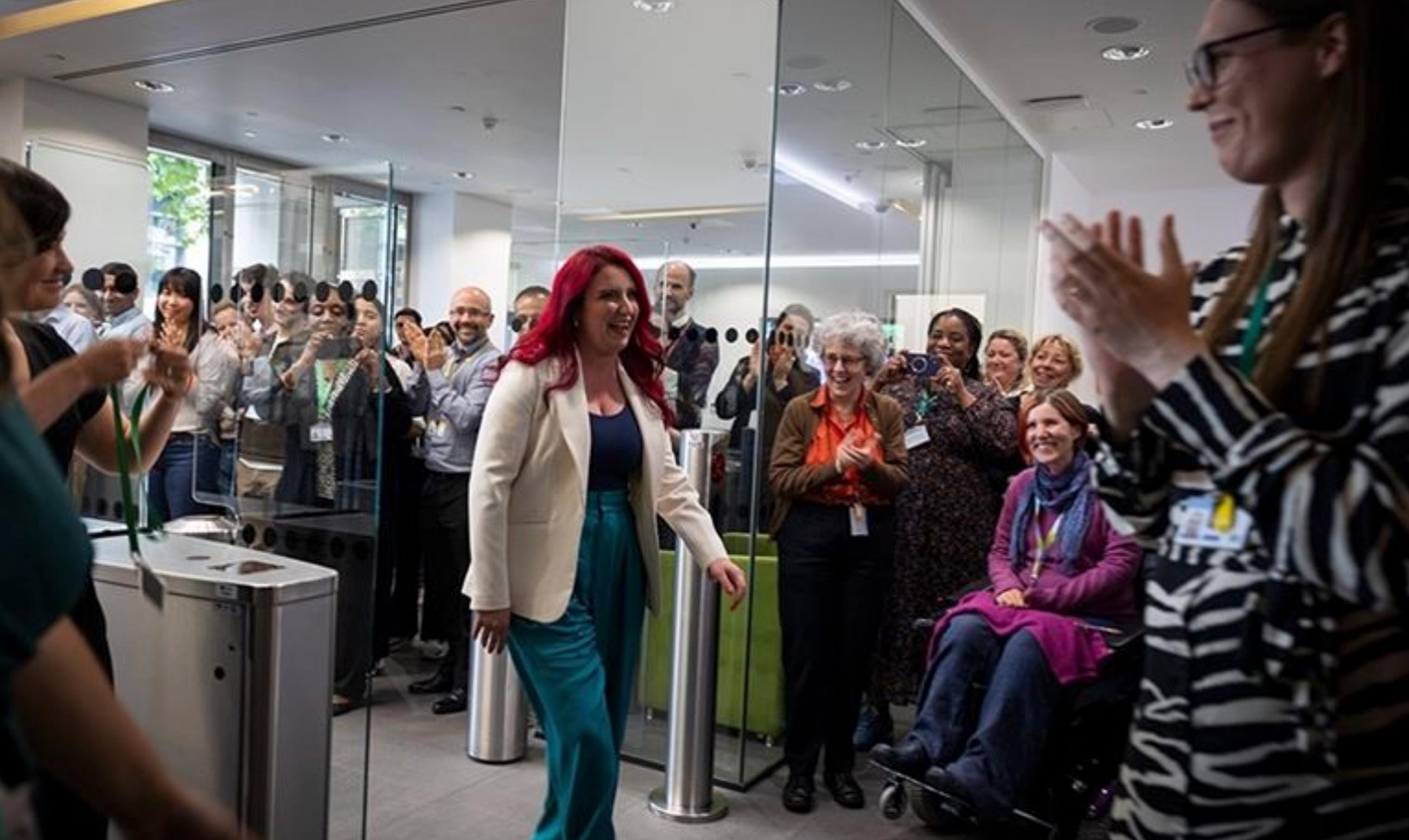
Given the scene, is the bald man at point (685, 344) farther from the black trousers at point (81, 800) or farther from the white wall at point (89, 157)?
the white wall at point (89, 157)

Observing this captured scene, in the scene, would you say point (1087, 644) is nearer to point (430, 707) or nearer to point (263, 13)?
point (430, 707)

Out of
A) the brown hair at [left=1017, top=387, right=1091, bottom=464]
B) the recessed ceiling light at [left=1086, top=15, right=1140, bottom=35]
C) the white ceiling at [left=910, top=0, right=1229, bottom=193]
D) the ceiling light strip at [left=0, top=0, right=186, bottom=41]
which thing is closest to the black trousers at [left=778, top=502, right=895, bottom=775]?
the brown hair at [left=1017, top=387, right=1091, bottom=464]

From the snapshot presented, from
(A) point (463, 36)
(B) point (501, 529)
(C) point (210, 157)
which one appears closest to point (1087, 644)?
(B) point (501, 529)

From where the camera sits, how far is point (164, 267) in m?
4.29

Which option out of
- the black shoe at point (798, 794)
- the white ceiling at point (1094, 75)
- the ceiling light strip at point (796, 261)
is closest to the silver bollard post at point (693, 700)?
the black shoe at point (798, 794)

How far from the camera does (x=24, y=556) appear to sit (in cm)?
69

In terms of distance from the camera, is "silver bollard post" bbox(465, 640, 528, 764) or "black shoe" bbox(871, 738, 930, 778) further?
"silver bollard post" bbox(465, 640, 528, 764)

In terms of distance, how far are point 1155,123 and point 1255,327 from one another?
5.89 m

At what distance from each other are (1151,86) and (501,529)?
4718mm

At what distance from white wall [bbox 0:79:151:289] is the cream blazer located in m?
5.72

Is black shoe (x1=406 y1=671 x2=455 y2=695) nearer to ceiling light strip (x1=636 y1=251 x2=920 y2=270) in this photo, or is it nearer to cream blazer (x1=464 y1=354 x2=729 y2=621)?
ceiling light strip (x1=636 y1=251 x2=920 y2=270)

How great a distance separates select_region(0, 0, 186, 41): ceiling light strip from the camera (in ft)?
17.6

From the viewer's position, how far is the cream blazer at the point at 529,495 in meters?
2.19

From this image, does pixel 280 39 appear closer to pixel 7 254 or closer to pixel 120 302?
pixel 120 302
